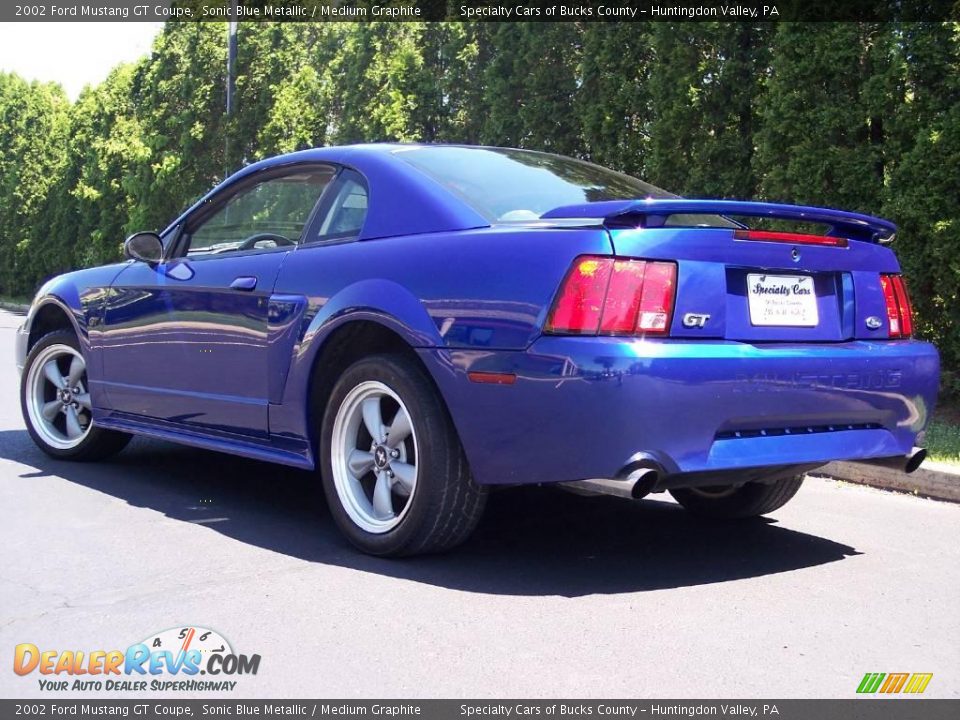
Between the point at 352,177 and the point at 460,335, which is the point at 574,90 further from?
the point at 460,335

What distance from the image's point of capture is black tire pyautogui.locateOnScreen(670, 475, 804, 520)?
5141 mm

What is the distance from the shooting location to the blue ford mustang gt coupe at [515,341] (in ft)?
12.5

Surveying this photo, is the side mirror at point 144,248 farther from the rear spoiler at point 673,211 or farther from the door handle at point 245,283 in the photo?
the rear spoiler at point 673,211

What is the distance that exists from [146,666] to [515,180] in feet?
7.77

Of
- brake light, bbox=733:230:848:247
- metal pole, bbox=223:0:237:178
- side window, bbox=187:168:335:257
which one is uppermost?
metal pole, bbox=223:0:237:178

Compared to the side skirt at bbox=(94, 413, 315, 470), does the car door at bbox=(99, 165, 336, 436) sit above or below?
above

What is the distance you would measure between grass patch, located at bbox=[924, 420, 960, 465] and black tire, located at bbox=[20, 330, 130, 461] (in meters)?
4.40

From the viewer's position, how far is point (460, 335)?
160 inches

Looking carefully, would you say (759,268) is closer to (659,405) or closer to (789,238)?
(789,238)

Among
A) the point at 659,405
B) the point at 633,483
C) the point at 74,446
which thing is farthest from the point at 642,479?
the point at 74,446

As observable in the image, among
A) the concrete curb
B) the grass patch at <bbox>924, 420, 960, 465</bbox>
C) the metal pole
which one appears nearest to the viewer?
the concrete curb

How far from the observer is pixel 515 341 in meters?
3.89

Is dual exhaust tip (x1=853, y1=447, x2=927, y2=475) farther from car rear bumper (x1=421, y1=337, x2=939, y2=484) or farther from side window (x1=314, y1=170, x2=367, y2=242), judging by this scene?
side window (x1=314, y1=170, x2=367, y2=242)

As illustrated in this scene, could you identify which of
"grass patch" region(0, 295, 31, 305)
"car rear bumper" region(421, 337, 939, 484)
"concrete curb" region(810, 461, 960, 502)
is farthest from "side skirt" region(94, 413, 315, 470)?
"grass patch" region(0, 295, 31, 305)
